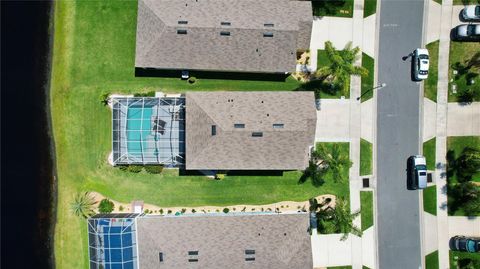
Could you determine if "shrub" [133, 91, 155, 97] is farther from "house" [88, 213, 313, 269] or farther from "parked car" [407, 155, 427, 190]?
"parked car" [407, 155, 427, 190]

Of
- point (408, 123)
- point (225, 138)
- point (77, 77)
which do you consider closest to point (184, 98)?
point (225, 138)

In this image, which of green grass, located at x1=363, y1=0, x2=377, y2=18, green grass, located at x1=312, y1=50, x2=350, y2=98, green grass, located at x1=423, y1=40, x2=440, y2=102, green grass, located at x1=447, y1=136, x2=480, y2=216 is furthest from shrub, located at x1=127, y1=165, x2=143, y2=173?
green grass, located at x1=447, y1=136, x2=480, y2=216

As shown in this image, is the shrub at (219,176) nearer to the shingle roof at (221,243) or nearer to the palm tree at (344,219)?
the shingle roof at (221,243)

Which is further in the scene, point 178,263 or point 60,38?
point 60,38

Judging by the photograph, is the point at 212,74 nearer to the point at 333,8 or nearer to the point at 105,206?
the point at 333,8

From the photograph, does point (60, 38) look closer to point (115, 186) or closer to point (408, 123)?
point (115, 186)

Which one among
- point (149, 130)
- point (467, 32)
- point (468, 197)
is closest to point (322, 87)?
point (467, 32)
